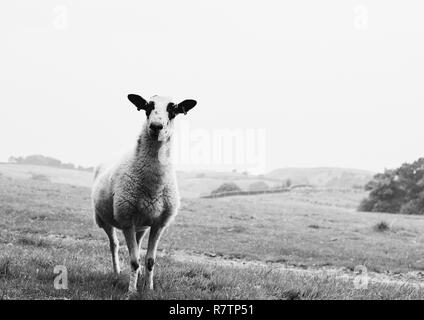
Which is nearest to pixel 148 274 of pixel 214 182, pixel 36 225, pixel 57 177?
pixel 36 225

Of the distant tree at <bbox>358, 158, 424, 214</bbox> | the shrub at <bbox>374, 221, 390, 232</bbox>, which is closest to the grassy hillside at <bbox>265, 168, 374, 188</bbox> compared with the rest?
the distant tree at <bbox>358, 158, 424, 214</bbox>

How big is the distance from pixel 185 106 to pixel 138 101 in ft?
2.59

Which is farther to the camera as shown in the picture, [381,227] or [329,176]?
[329,176]

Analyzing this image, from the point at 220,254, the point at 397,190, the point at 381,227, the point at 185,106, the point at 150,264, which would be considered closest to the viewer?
the point at 185,106

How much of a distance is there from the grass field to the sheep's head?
2.67 meters

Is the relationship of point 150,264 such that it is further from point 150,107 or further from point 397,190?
point 397,190

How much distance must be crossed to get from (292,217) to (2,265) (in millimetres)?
32276

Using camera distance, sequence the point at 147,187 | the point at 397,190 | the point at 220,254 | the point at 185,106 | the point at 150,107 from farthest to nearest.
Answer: the point at 397,190 < the point at 220,254 < the point at 147,187 < the point at 185,106 < the point at 150,107

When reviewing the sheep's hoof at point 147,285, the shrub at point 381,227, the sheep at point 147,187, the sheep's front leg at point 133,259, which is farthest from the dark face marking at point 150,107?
the shrub at point 381,227

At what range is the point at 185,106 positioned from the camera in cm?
860

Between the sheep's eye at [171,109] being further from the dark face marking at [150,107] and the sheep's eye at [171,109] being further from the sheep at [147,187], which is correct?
the dark face marking at [150,107]

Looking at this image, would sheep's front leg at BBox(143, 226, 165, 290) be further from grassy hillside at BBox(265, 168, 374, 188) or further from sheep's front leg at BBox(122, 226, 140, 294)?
grassy hillside at BBox(265, 168, 374, 188)

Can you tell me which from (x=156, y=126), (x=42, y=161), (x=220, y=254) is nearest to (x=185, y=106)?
(x=156, y=126)
